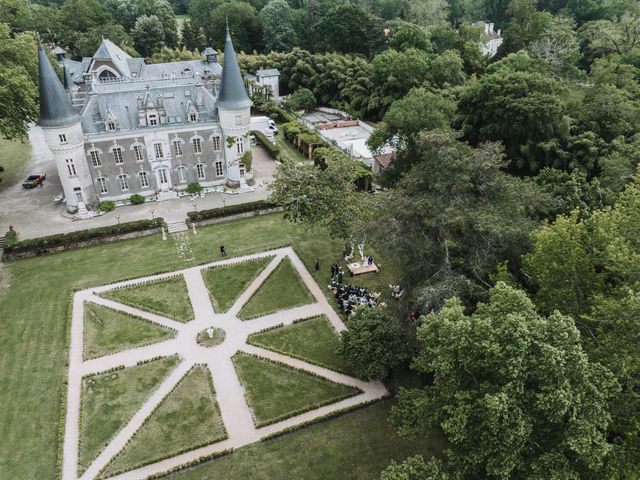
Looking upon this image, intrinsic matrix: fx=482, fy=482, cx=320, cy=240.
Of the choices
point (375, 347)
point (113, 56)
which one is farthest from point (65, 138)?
point (375, 347)

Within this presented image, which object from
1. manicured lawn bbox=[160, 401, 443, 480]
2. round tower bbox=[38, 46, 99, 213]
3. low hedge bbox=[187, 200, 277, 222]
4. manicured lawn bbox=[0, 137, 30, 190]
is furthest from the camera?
manicured lawn bbox=[0, 137, 30, 190]

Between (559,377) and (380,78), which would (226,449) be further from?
(380,78)

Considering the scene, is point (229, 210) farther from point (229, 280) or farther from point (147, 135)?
point (147, 135)

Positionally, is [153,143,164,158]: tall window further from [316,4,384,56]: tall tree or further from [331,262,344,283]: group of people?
[316,4,384,56]: tall tree

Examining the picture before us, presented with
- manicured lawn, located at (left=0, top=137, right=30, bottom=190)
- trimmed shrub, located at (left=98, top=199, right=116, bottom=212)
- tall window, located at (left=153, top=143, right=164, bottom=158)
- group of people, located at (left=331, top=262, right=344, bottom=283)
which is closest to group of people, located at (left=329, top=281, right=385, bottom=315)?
group of people, located at (left=331, top=262, right=344, bottom=283)

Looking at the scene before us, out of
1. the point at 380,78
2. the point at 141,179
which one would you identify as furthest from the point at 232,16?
the point at 141,179

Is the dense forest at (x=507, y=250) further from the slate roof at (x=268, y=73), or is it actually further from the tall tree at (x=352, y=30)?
the tall tree at (x=352, y=30)
